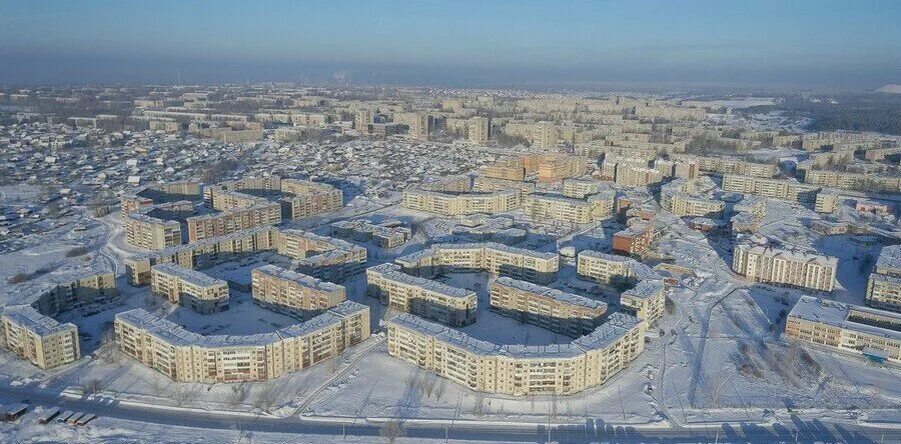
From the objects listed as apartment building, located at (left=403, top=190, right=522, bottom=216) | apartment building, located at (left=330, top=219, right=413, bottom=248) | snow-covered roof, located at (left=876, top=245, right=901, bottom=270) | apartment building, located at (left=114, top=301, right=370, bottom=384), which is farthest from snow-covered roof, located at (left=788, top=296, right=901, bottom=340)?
apartment building, located at (left=403, top=190, right=522, bottom=216)

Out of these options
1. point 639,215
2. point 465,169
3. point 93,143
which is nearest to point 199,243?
point 639,215

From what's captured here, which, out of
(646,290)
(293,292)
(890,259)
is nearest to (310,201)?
(293,292)

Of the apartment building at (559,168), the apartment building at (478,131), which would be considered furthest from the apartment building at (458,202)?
the apartment building at (478,131)

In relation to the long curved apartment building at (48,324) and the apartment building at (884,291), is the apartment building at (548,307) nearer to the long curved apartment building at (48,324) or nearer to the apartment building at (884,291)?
the apartment building at (884,291)

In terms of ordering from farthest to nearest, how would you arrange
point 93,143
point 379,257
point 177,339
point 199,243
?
point 93,143, point 379,257, point 199,243, point 177,339

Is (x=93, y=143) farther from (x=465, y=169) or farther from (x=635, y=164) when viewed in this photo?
(x=635, y=164)

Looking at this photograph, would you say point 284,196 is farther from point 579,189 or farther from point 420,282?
point 420,282
